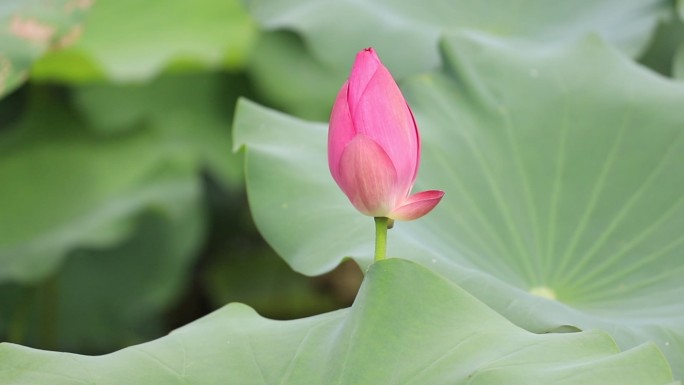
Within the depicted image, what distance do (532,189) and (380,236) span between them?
46 cm

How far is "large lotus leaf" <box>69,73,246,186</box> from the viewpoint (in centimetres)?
244

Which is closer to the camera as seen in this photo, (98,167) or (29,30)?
(29,30)

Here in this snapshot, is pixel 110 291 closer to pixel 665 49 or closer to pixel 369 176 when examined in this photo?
pixel 665 49

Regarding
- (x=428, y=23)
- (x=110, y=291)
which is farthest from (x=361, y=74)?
(x=110, y=291)

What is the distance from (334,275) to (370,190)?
1952 millimetres

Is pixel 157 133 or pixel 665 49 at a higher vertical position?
pixel 665 49

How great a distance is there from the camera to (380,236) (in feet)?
2.96

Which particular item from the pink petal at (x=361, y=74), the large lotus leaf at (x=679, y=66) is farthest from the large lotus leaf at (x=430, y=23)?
the pink petal at (x=361, y=74)

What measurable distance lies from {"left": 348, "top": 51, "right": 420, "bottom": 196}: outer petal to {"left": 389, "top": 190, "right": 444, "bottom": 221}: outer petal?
1 cm

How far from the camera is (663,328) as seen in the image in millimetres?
1059

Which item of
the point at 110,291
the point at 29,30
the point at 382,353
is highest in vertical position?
the point at 29,30

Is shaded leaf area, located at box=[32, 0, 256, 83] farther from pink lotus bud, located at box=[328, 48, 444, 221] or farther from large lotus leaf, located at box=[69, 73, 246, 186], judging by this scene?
pink lotus bud, located at box=[328, 48, 444, 221]

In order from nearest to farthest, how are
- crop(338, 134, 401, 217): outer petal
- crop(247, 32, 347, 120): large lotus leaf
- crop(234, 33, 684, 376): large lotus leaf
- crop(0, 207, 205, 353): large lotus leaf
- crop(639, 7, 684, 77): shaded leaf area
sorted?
crop(338, 134, 401, 217): outer petal < crop(234, 33, 684, 376): large lotus leaf < crop(639, 7, 684, 77): shaded leaf area < crop(0, 207, 205, 353): large lotus leaf < crop(247, 32, 347, 120): large lotus leaf

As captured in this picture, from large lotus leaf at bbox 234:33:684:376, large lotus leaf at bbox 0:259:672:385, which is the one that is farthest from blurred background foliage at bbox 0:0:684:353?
large lotus leaf at bbox 0:259:672:385
